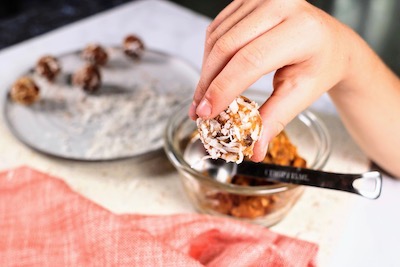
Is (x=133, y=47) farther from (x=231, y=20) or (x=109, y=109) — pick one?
(x=231, y=20)

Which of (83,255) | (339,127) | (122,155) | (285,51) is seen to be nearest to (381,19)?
(339,127)

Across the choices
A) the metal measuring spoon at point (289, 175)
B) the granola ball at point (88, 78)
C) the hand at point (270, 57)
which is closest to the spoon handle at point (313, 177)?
the metal measuring spoon at point (289, 175)

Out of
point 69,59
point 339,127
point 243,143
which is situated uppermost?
point 243,143

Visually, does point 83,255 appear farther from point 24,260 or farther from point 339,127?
point 339,127

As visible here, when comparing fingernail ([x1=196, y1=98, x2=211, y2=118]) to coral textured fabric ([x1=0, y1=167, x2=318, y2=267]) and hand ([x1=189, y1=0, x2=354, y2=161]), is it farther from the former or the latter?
coral textured fabric ([x1=0, y1=167, x2=318, y2=267])

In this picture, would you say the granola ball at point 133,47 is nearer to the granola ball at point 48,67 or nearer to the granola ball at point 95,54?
the granola ball at point 95,54

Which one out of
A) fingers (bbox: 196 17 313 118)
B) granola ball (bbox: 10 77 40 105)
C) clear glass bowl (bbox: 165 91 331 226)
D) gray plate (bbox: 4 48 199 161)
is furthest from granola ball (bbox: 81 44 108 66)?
fingers (bbox: 196 17 313 118)
